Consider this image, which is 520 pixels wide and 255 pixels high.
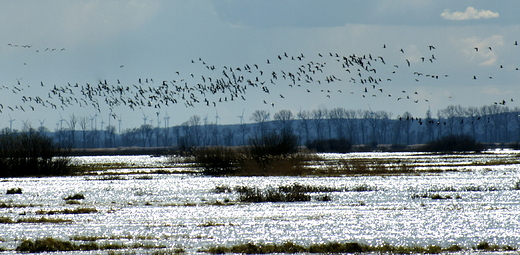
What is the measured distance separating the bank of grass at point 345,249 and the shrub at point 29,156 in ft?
162

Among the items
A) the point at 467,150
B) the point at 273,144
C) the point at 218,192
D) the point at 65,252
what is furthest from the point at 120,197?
the point at 467,150

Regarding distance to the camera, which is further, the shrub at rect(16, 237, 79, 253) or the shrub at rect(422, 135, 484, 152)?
the shrub at rect(422, 135, 484, 152)

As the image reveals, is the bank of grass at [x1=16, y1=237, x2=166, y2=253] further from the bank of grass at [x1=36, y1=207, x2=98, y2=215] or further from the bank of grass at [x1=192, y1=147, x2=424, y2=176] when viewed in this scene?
the bank of grass at [x1=192, y1=147, x2=424, y2=176]

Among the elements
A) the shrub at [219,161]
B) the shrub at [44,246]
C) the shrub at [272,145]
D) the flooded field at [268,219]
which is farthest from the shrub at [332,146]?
the shrub at [44,246]

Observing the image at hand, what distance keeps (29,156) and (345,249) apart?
170 feet

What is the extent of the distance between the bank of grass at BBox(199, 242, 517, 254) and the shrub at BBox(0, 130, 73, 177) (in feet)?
162

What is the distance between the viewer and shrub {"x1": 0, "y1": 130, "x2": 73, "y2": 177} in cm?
5966

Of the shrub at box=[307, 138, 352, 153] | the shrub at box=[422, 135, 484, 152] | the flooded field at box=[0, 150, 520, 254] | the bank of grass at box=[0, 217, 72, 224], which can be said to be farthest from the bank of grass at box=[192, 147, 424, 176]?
the shrub at box=[307, 138, 352, 153]

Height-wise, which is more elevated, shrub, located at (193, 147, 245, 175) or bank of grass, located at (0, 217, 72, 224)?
shrub, located at (193, 147, 245, 175)

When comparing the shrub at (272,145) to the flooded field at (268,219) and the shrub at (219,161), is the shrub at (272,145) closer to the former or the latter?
the shrub at (219,161)

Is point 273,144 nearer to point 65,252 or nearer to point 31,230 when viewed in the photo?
point 31,230

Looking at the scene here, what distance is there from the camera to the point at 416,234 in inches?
672

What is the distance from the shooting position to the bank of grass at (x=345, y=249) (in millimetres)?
14336

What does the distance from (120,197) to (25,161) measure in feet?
105
